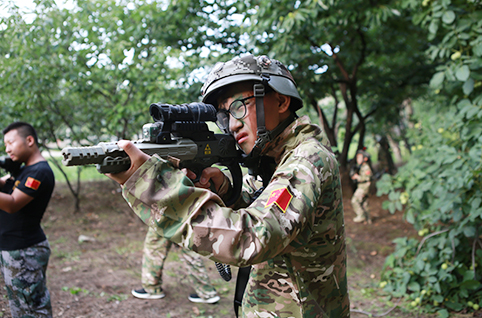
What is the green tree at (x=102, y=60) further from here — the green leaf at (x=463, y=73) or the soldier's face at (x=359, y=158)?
the soldier's face at (x=359, y=158)

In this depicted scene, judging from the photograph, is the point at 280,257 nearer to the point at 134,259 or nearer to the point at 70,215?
the point at 134,259

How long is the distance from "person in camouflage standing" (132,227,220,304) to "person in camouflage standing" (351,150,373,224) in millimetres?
5220

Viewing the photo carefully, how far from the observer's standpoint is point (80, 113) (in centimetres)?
765

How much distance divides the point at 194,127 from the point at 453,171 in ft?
10.5

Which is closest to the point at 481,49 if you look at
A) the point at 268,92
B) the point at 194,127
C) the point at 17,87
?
the point at 268,92

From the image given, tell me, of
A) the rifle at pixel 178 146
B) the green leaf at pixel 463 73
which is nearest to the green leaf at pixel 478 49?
the green leaf at pixel 463 73

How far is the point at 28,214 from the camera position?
3.30 meters

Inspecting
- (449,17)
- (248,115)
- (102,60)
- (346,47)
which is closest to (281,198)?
(248,115)

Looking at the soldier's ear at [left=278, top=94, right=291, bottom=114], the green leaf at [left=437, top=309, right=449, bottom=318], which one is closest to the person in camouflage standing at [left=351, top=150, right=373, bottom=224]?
the green leaf at [left=437, top=309, right=449, bottom=318]

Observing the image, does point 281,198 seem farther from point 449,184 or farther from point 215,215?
point 449,184

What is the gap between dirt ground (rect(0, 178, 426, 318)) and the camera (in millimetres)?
4203

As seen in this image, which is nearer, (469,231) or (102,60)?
(469,231)

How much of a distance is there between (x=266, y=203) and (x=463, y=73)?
328 centimetres

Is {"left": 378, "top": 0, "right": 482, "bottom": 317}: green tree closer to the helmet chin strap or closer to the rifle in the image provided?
the helmet chin strap
